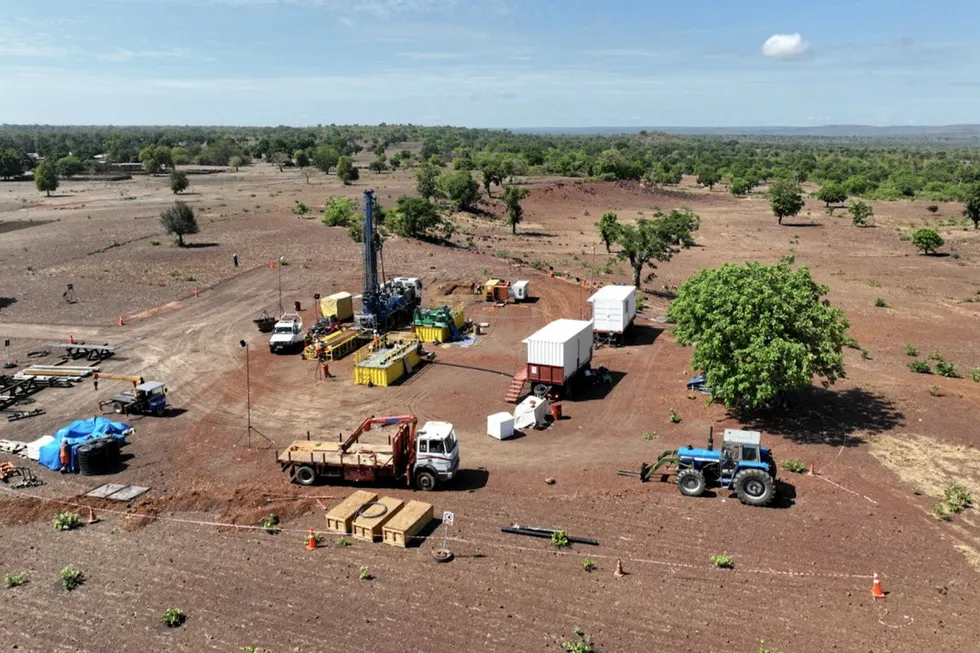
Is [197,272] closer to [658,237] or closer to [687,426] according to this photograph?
[658,237]

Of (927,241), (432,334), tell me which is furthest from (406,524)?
(927,241)

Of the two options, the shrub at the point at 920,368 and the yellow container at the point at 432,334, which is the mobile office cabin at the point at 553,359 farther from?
the shrub at the point at 920,368

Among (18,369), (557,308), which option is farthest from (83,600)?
(557,308)

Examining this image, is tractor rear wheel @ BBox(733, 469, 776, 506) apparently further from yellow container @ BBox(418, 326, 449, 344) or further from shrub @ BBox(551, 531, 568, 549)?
yellow container @ BBox(418, 326, 449, 344)

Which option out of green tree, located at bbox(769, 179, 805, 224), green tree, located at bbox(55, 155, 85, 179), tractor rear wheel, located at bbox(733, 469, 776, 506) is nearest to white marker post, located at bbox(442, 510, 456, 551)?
tractor rear wheel, located at bbox(733, 469, 776, 506)

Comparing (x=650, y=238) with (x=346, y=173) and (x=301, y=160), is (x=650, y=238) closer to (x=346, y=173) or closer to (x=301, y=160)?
(x=346, y=173)

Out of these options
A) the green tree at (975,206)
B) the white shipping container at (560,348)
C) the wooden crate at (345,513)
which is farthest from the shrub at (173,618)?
the green tree at (975,206)

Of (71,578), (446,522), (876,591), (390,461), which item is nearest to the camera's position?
(876,591)
